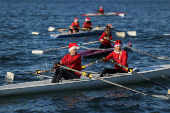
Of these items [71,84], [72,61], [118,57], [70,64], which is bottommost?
[71,84]

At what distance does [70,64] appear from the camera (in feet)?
44.5

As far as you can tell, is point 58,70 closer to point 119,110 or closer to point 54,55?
point 119,110

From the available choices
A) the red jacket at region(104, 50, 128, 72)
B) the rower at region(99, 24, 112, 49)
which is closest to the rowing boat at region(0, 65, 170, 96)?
the red jacket at region(104, 50, 128, 72)

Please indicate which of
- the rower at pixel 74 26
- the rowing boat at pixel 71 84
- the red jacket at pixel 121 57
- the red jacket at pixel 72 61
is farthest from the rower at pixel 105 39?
the red jacket at pixel 72 61

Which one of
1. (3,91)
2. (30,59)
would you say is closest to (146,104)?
(3,91)

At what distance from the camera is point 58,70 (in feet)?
45.3

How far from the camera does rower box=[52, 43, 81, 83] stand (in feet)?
44.4

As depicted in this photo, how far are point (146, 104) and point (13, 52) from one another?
13.5 metres

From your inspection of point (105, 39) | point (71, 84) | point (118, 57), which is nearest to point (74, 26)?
point (105, 39)

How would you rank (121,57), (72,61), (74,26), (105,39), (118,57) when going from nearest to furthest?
1. (72,61)
2. (121,57)
3. (118,57)
4. (105,39)
5. (74,26)

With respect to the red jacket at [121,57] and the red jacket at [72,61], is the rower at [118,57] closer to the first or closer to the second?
the red jacket at [121,57]

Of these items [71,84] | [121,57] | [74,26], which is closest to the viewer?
[71,84]

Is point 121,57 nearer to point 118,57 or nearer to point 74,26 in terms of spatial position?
point 118,57

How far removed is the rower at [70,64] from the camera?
13.5 m
